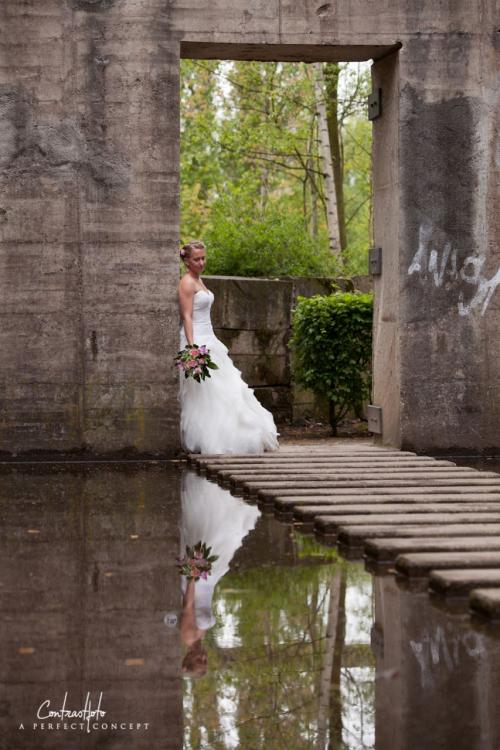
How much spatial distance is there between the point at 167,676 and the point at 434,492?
186 inches

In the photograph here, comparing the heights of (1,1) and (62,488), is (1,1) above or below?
above

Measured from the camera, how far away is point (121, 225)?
1194 centimetres

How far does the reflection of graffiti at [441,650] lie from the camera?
14.1ft

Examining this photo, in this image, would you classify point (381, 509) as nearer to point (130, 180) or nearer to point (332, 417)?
point (130, 180)

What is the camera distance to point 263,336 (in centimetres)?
1577

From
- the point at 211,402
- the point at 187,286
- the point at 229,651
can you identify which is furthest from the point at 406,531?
the point at 187,286

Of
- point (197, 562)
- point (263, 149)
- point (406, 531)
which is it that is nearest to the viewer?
point (197, 562)

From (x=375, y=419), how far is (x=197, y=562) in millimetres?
6706

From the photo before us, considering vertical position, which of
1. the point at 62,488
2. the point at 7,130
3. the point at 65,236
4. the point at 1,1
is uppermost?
the point at 1,1

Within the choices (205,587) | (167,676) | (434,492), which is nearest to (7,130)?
(434,492)

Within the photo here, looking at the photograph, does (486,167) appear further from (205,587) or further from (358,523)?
(205,587)

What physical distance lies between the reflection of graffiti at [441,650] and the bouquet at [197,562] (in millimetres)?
1499

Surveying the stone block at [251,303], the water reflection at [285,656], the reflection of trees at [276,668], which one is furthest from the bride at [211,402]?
the reflection of trees at [276,668]

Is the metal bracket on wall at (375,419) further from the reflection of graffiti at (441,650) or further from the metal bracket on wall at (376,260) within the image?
the reflection of graffiti at (441,650)
